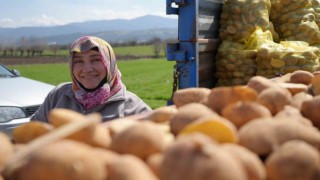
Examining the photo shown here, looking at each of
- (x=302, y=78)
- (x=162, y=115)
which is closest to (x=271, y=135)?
(x=162, y=115)

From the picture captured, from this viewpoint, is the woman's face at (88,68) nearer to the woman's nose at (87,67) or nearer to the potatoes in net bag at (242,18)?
the woman's nose at (87,67)

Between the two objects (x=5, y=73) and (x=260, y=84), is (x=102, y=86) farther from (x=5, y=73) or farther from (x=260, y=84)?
(x=5, y=73)

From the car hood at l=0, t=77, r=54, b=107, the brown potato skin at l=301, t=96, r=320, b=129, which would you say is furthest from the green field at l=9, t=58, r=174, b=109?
the brown potato skin at l=301, t=96, r=320, b=129

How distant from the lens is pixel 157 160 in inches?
41.2

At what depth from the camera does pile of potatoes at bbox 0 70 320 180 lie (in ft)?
3.01

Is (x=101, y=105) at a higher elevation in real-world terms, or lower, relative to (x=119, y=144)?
lower

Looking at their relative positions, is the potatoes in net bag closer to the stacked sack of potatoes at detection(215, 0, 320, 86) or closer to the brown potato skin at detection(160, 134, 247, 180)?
the stacked sack of potatoes at detection(215, 0, 320, 86)

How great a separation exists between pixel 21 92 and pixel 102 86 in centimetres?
288

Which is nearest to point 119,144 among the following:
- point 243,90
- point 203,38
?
point 243,90

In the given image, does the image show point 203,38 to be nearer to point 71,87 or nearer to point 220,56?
point 220,56

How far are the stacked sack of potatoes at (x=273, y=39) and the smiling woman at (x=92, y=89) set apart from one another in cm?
150

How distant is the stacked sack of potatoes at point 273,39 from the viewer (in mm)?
4348

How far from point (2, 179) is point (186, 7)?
3.10m

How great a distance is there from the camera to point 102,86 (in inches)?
137
